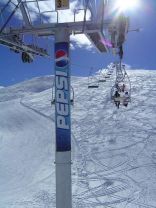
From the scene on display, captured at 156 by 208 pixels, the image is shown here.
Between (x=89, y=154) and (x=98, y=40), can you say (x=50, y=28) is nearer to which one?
(x=98, y=40)

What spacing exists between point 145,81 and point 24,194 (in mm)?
29739

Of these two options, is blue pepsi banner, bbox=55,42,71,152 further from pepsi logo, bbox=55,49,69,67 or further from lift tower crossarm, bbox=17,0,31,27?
lift tower crossarm, bbox=17,0,31,27

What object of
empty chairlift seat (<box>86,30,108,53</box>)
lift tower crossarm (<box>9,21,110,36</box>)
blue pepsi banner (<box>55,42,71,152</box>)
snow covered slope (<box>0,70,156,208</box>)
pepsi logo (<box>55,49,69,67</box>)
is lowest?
snow covered slope (<box>0,70,156,208</box>)

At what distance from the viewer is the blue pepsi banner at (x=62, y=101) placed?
347 inches

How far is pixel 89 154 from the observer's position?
86.5 feet

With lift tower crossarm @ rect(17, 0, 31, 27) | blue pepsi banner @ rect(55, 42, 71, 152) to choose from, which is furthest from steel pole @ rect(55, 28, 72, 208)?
lift tower crossarm @ rect(17, 0, 31, 27)

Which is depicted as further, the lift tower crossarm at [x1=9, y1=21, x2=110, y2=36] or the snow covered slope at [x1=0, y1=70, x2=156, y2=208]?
the snow covered slope at [x1=0, y1=70, x2=156, y2=208]

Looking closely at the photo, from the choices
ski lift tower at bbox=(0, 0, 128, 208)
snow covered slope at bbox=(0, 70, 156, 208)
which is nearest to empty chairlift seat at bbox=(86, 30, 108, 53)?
ski lift tower at bbox=(0, 0, 128, 208)

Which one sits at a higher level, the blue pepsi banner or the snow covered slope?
the blue pepsi banner

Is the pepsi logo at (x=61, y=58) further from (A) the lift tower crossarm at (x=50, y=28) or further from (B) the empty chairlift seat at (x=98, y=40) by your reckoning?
(B) the empty chairlift seat at (x=98, y=40)

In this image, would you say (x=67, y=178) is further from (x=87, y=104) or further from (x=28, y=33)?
(x=87, y=104)

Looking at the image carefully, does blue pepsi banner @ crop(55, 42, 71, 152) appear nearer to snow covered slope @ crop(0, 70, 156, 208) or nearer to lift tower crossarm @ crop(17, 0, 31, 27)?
lift tower crossarm @ crop(17, 0, 31, 27)

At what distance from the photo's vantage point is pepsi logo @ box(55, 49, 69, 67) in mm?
8766

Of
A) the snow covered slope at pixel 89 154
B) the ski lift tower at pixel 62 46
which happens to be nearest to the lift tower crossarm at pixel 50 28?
the ski lift tower at pixel 62 46
